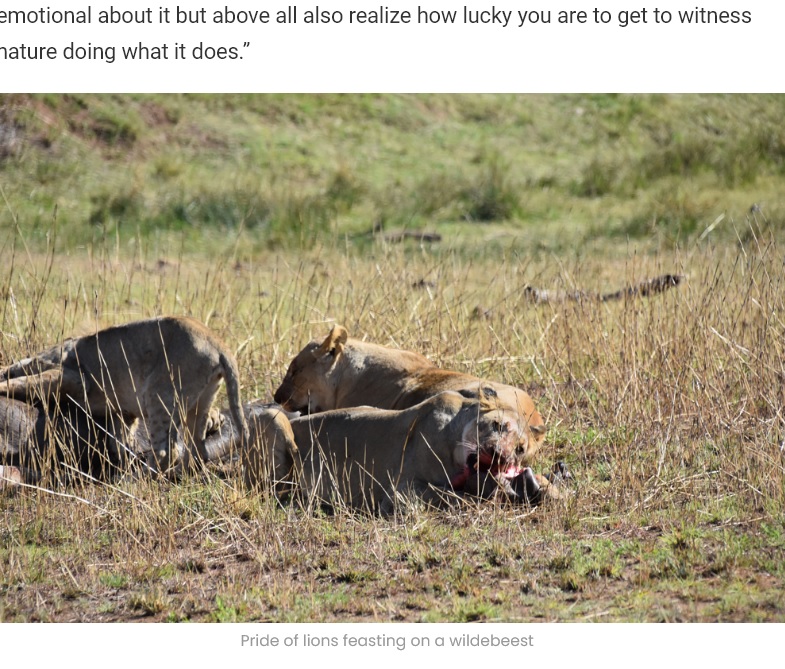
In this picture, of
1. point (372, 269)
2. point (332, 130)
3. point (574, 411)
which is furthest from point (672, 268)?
point (332, 130)

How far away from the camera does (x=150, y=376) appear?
668cm

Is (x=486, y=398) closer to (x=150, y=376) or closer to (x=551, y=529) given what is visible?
(x=551, y=529)

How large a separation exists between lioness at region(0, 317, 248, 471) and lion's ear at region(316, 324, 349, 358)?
2.71 ft

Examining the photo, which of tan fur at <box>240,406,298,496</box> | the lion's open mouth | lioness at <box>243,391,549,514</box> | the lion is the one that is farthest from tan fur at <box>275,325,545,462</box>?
the lion's open mouth

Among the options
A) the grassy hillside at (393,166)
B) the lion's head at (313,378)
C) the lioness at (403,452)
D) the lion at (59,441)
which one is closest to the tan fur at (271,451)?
the lioness at (403,452)

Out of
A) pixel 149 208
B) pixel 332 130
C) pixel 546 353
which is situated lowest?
pixel 546 353

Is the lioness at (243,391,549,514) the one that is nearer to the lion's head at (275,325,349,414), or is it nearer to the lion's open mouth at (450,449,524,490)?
the lion's open mouth at (450,449,524,490)

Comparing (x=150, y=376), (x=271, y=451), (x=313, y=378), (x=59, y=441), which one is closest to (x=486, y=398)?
(x=271, y=451)

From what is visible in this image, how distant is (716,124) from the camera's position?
22.0 metres

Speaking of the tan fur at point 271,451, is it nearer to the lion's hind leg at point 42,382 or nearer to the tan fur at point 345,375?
the tan fur at point 345,375

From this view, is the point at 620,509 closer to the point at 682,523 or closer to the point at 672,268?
the point at 682,523

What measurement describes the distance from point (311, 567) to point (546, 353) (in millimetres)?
3477

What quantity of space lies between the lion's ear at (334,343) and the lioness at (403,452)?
91 centimetres

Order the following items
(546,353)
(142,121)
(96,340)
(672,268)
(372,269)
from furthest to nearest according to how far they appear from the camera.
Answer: (142,121) → (672,268) → (372,269) → (546,353) → (96,340)
